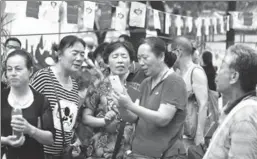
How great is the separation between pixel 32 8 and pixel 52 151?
11.9 feet

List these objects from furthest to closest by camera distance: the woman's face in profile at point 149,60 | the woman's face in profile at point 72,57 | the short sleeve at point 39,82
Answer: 1. the woman's face in profile at point 72,57
2. the short sleeve at point 39,82
3. the woman's face in profile at point 149,60

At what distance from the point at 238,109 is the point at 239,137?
170 millimetres

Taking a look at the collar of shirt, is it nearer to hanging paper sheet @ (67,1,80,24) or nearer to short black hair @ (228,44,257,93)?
short black hair @ (228,44,257,93)

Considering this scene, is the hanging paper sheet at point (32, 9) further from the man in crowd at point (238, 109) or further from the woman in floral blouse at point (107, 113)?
the man in crowd at point (238, 109)

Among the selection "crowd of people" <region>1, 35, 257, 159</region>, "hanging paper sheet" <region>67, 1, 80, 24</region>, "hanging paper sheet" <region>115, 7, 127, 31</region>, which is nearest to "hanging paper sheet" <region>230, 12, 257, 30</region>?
"hanging paper sheet" <region>115, 7, 127, 31</region>

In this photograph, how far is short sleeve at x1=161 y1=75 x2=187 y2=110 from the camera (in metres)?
3.94

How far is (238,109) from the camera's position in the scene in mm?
2764

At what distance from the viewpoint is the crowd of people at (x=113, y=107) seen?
9.51 ft

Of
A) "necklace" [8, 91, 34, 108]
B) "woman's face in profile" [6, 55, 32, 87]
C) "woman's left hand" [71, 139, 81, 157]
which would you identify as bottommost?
"woman's left hand" [71, 139, 81, 157]

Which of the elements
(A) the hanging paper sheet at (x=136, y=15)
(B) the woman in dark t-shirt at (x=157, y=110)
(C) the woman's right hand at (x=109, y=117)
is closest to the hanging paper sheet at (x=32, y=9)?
(A) the hanging paper sheet at (x=136, y=15)

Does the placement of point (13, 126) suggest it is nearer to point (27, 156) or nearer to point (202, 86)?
point (27, 156)

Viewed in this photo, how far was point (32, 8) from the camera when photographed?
24.1 ft

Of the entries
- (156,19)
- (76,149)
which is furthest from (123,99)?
(156,19)

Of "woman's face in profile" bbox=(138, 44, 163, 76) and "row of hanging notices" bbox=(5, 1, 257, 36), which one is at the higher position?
"row of hanging notices" bbox=(5, 1, 257, 36)
